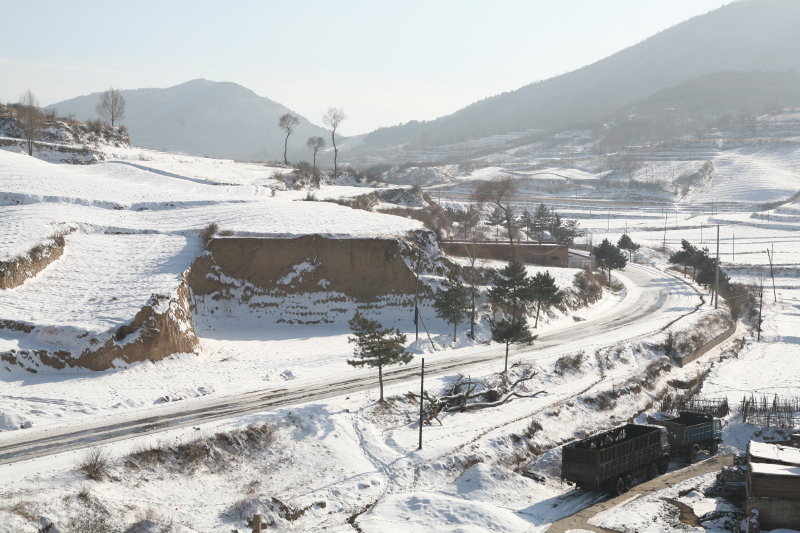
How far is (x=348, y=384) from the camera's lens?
4116 centimetres

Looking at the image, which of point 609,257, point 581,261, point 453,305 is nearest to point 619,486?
point 453,305

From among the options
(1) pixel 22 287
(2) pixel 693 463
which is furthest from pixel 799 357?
(1) pixel 22 287

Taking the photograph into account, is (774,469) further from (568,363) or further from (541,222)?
(541,222)

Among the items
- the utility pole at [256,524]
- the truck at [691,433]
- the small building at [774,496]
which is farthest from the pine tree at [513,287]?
the utility pole at [256,524]

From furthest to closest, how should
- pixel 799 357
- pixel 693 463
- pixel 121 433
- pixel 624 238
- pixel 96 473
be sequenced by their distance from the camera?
pixel 624 238 < pixel 799 357 < pixel 693 463 < pixel 121 433 < pixel 96 473

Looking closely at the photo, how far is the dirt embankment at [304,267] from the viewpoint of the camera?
53875mm

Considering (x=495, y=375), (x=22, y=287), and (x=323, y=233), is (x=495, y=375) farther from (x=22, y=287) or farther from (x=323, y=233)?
(x=22, y=287)

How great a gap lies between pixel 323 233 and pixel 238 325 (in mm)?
10515

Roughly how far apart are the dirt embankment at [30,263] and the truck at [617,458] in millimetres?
32709

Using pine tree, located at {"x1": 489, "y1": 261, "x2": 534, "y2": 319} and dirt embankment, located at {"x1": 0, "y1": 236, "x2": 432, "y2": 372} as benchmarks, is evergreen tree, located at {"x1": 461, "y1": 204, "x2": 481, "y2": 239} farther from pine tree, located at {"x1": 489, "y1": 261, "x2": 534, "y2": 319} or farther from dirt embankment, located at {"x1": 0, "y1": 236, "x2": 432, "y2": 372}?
pine tree, located at {"x1": 489, "y1": 261, "x2": 534, "y2": 319}

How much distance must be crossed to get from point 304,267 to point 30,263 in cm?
1941

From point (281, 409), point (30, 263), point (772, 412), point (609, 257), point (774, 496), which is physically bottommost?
point (772, 412)

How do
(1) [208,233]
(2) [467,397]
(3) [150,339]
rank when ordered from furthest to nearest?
(1) [208,233], (2) [467,397], (3) [150,339]

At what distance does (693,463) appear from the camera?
36594 millimetres
